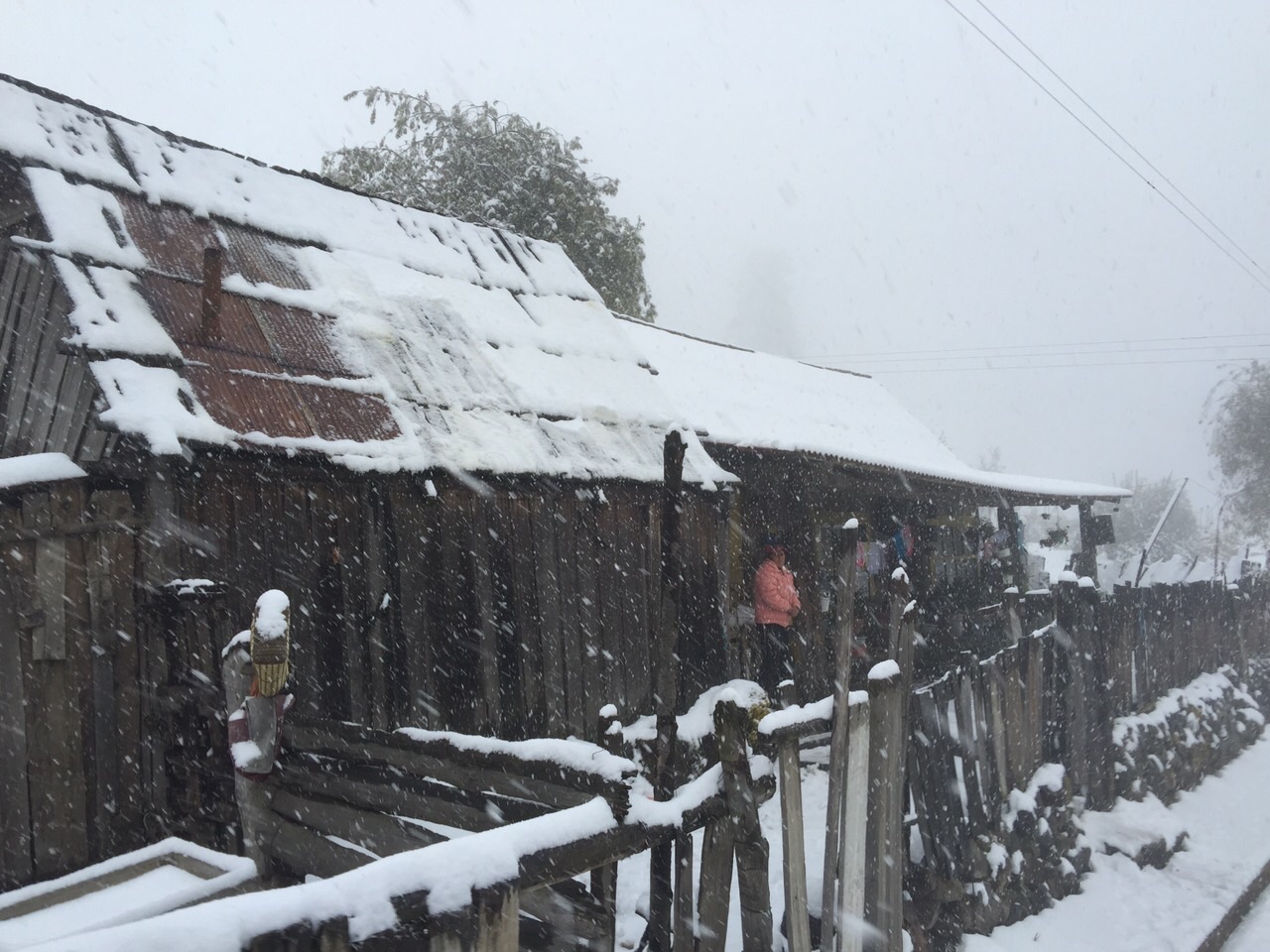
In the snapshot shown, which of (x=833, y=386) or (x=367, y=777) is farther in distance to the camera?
(x=833, y=386)

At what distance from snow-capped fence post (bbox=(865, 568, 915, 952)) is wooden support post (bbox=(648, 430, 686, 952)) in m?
1.14

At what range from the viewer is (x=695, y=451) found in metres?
8.12

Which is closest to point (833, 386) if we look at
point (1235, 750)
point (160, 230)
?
point (1235, 750)

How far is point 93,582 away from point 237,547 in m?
0.70

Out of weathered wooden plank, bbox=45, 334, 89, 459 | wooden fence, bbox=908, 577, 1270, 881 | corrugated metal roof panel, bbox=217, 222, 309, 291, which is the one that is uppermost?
corrugated metal roof panel, bbox=217, 222, 309, 291

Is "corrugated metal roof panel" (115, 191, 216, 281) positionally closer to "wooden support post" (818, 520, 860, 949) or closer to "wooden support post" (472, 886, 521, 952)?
"wooden support post" (818, 520, 860, 949)

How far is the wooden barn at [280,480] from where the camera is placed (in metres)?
4.21

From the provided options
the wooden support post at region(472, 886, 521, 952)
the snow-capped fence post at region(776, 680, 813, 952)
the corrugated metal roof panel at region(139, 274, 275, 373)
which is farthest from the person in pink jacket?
the wooden support post at region(472, 886, 521, 952)

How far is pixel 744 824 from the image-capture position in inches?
117

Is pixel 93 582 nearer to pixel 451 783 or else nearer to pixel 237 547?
pixel 237 547

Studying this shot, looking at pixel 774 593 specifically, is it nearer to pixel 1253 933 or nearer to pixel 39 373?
pixel 1253 933

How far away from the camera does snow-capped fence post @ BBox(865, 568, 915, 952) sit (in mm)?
3967

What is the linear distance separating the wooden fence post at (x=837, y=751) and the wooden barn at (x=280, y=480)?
282 centimetres

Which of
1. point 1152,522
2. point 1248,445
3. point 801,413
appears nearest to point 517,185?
point 801,413
